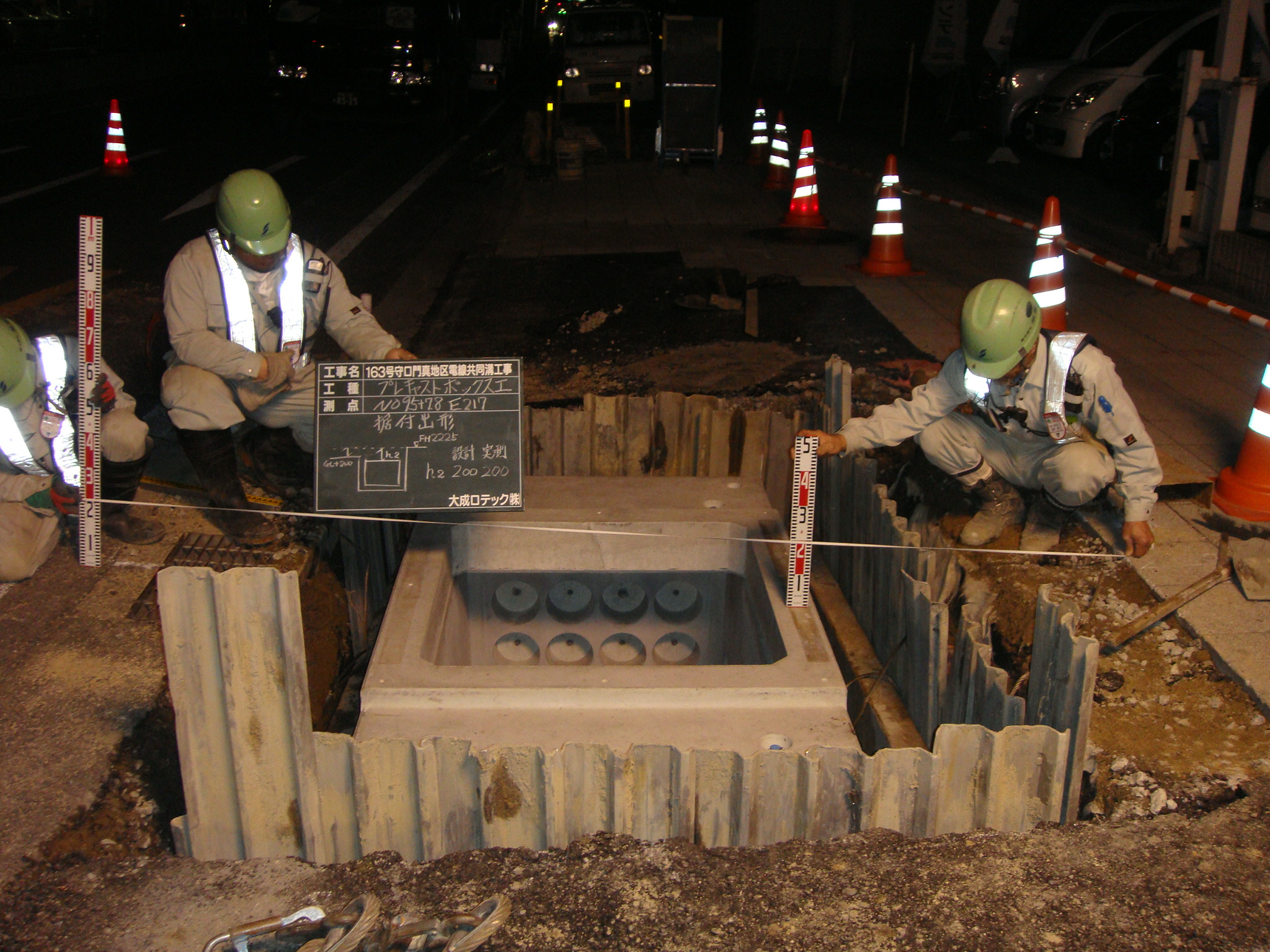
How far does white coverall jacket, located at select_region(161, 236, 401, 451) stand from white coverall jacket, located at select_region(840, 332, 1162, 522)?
2.24 meters

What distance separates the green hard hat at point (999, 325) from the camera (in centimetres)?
386

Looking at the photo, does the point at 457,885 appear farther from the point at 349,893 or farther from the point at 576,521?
Answer: the point at 576,521

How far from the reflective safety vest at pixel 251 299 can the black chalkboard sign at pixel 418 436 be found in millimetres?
852

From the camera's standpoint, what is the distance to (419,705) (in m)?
3.46

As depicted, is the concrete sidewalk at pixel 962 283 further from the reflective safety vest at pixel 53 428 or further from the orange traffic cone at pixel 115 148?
the orange traffic cone at pixel 115 148

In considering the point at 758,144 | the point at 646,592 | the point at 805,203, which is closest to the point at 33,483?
the point at 646,592

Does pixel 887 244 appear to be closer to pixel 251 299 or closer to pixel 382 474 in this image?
pixel 251 299

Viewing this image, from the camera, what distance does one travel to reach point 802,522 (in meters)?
3.64

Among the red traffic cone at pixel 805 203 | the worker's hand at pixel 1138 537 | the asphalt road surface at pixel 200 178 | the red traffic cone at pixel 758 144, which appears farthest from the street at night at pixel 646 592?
the red traffic cone at pixel 758 144

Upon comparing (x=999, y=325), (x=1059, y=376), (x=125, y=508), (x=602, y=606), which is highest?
(x=999, y=325)

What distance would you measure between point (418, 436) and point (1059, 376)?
2365 millimetres

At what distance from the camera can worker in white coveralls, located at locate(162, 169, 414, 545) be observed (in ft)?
14.5

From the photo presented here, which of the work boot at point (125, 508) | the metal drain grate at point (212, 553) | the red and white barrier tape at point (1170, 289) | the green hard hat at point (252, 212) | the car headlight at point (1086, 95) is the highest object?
the car headlight at point (1086, 95)

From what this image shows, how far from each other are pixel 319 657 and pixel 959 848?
2641 millimetres
